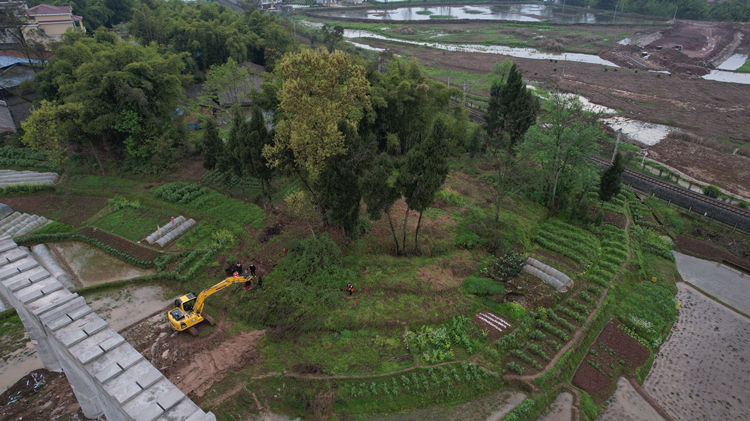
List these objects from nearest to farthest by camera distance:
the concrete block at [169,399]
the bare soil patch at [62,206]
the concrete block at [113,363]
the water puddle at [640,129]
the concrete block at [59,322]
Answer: the concrete block at [169,399] < the concrete block at [113,363] < the concrete block at [59,322] < the bare soil patch at [62,206] < the water puddle at [640,129]

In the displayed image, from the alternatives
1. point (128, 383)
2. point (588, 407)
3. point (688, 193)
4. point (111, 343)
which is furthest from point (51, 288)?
point (688, 193)

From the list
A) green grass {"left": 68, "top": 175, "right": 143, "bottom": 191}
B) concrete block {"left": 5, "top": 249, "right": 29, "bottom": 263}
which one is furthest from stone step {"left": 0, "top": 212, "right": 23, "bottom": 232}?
concrete block {"left": 5, "top": 249, "right": 29, "bottom": 263}

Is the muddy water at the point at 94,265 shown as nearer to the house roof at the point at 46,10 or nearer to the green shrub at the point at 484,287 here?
the green shrub at the point at 484,287

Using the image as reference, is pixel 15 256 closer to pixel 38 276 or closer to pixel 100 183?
pixel 38 276

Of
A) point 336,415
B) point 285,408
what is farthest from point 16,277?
point 336,415

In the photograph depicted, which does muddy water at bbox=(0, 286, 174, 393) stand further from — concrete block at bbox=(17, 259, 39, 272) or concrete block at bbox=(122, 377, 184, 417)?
concrete block at bbox=(122, 377, 184, 417)

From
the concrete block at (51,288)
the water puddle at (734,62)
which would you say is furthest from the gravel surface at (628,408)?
the water puddle at (734,62)
